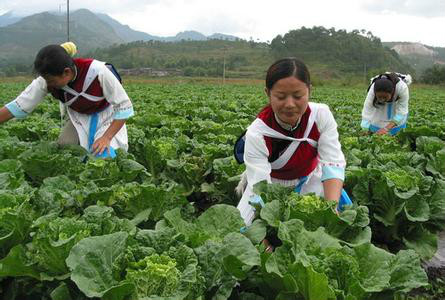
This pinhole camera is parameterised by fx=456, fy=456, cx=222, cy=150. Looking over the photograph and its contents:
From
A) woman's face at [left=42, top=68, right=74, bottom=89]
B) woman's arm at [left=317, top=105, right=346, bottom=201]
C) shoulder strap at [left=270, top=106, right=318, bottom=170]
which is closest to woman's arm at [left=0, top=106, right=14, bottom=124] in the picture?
woman's face at [left=42, top=68, right=74, bottom=89]

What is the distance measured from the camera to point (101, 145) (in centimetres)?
435

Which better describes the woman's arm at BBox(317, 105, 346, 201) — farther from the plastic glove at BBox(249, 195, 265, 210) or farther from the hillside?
the hillside

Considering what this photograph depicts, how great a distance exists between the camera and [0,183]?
10.3ft

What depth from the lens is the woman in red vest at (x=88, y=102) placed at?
14.0 feet

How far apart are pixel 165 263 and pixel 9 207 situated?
1126 millimetres

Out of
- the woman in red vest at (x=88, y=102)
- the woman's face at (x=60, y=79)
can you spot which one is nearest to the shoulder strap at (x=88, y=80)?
the woman in red vest at (x=88, y=102)

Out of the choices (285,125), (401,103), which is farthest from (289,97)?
(401,103)

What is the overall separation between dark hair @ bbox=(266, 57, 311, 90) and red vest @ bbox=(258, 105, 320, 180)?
354 mm

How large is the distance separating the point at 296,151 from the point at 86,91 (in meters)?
2.27

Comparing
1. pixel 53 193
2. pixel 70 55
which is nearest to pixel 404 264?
pixel 53 193

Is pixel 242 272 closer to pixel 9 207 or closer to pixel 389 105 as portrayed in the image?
pixel 9 207

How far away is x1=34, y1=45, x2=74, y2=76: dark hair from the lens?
374 cm

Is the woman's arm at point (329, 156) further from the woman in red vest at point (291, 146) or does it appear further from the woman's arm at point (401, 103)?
the woman's arm at point (401, 103)

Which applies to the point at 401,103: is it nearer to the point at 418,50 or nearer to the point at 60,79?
the point at 60,79
